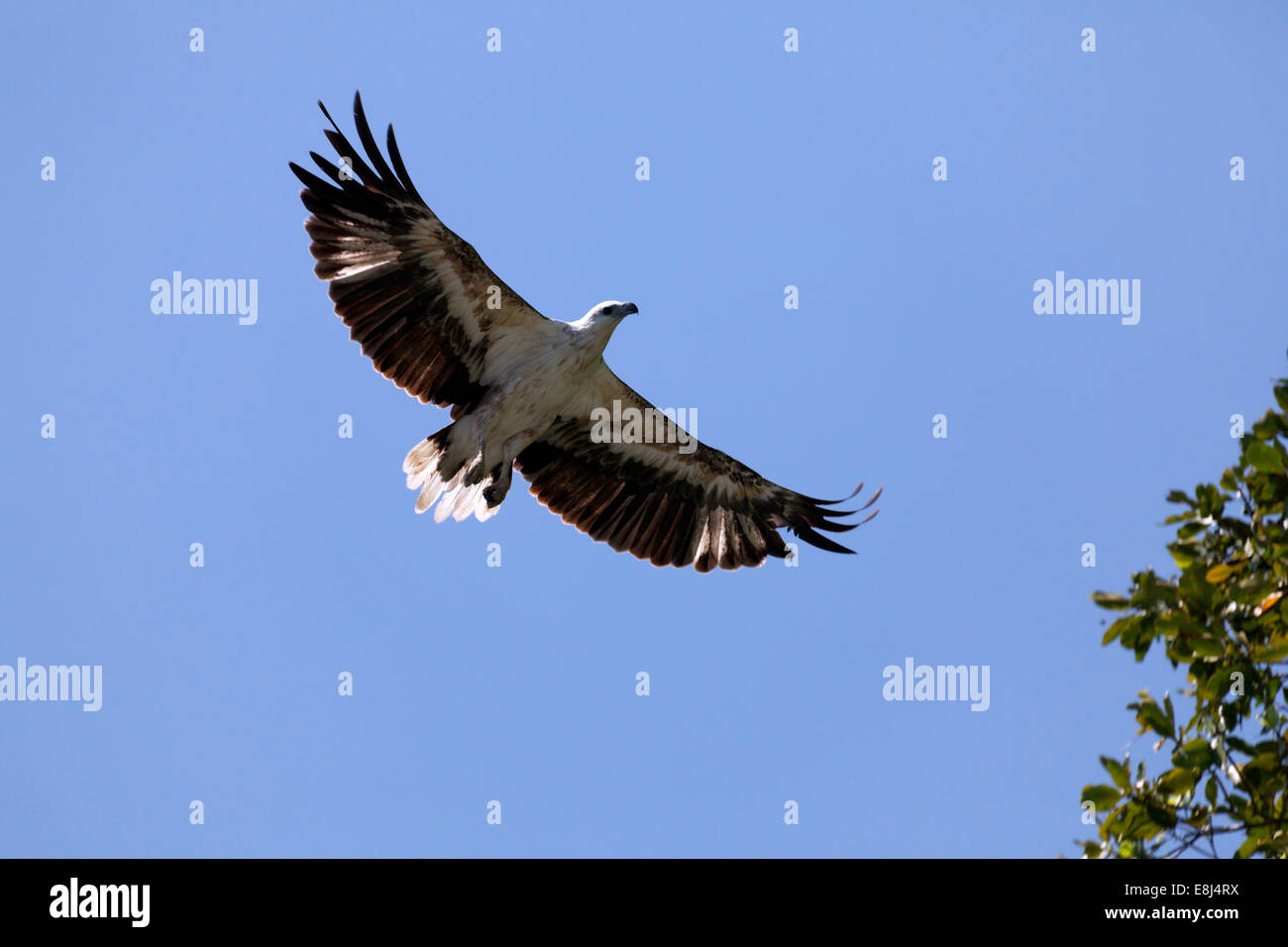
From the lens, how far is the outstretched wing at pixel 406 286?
36.0 ft

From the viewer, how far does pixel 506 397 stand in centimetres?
1159

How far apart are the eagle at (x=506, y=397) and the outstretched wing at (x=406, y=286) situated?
0.01 metres

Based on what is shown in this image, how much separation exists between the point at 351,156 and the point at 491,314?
1911 millimetres

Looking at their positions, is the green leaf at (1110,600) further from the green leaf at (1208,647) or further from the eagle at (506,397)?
the eagle at (506,397)

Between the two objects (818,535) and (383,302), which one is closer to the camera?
(383,302)

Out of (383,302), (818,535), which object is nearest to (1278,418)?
(818,535)

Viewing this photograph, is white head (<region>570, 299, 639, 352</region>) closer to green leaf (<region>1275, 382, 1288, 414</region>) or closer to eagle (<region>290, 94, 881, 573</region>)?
eagle (<region>290, 94, 881, 573</region>)

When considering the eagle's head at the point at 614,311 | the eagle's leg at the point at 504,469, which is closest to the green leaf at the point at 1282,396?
the eagle's head at the point at 614,311

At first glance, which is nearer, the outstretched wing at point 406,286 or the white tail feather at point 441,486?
the outstretched wing at point 406,286

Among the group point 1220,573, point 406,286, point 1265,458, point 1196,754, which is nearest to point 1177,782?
point 1196,754

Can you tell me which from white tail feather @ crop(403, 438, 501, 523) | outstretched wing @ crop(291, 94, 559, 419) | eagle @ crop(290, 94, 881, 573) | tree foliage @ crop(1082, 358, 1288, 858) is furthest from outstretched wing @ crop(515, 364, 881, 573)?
tree foliage @ crop(1082, 358, 1288, 858)
